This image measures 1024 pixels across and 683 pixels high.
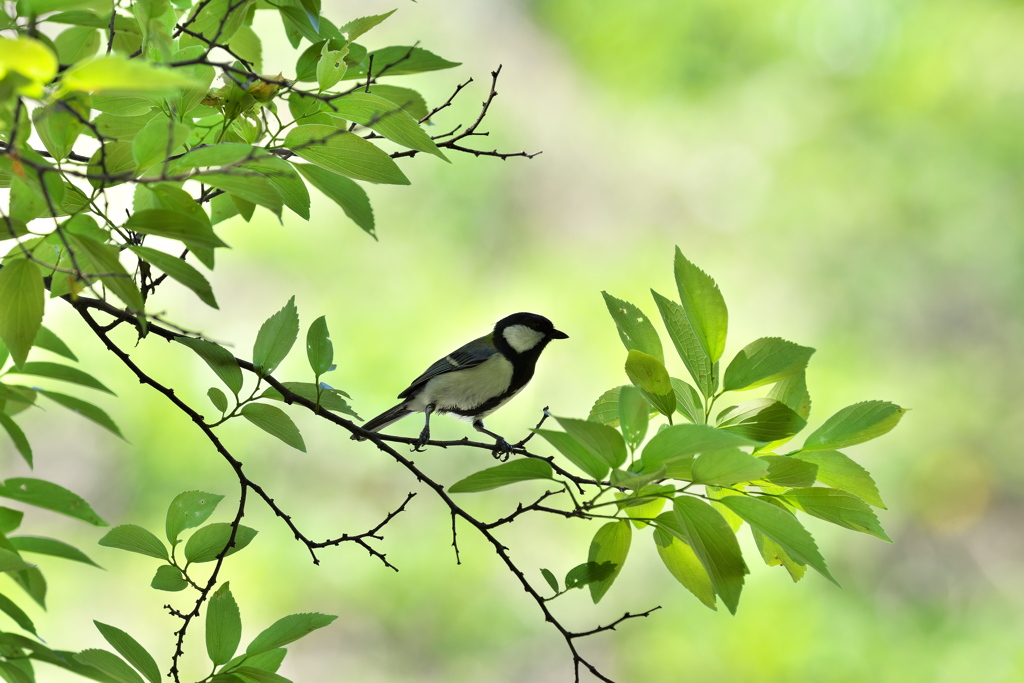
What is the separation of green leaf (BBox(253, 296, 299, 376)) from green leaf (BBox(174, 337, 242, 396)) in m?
0.02

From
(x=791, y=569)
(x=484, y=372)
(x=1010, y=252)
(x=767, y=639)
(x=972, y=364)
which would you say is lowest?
(x=791, y=569)

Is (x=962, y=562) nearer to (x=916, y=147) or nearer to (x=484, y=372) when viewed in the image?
(x=916, y=147)

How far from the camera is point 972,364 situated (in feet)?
10.4

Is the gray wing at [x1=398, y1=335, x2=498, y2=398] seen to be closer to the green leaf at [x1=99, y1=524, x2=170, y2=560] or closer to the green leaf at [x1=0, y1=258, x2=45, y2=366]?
the green leaf at [x1=99, y1=524, x2=170, y2=560]

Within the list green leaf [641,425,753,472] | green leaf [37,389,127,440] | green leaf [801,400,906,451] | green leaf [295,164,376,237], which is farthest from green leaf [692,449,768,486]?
green leaf [37,389,127,440]

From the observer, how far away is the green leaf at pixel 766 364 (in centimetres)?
49

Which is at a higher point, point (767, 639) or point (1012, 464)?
point (1012, 464)

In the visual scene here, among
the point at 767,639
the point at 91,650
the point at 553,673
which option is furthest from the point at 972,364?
the point at 91,650

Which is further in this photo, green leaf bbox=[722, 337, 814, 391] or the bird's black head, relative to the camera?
the bird's black head

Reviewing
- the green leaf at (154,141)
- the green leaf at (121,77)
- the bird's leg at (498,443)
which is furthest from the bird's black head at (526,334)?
the green leaf at (121,77)

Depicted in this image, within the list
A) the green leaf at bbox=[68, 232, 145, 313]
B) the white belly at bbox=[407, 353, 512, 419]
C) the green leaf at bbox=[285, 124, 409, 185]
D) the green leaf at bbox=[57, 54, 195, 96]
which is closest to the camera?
the green leaf at bbox=[57, 54, 195, 96]

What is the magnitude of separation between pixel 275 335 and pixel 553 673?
2626 mm

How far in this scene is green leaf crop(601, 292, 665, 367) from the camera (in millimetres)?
519

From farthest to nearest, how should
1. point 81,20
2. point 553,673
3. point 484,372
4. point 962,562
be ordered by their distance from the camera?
point 962,562
point 553,673
point 484,372
point 81,20
